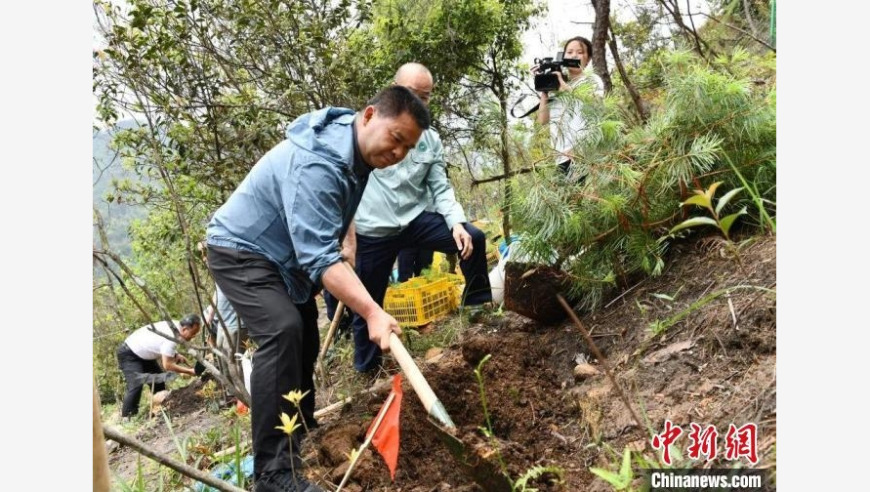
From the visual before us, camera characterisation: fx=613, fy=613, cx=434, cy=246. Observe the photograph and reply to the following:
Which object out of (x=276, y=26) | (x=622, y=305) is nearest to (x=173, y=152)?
(x=276, y=26)

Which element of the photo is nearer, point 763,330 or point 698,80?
point 763,330

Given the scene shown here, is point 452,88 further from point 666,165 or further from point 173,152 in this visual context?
point 666,165

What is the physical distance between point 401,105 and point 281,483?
1.36 meters

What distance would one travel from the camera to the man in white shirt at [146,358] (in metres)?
5.76

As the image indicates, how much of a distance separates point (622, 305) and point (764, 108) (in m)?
0.97

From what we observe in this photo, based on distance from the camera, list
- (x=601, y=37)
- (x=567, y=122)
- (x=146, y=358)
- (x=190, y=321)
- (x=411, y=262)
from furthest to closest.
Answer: (x=146, y=358)
(x=190, y=321)
(x=411, y=262)
(x=601, y=37)
(x=567, y=122)

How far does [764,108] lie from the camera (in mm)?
2422

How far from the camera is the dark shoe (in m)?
2.06

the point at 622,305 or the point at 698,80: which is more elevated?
the point at 698,80

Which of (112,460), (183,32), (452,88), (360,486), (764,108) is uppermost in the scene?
(183,32)

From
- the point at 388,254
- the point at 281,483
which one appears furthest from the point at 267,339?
the point at 388,254

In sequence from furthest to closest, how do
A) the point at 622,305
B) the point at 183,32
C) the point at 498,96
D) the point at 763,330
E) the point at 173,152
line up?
the point at 498,96 → the point at 173,152 → the point at 183,32 → the point at 622,305 → the point at 763,330

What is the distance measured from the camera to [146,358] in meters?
6.12
